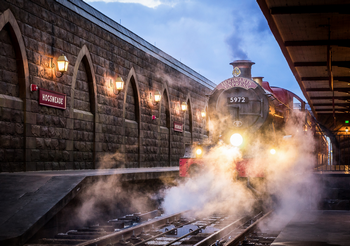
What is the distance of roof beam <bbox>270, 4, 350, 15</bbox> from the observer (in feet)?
26.0

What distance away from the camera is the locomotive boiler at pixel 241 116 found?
34.2 feet

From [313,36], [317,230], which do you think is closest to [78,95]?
[313,36]

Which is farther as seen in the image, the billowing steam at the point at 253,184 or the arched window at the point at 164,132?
the arched window at the point at 164,132

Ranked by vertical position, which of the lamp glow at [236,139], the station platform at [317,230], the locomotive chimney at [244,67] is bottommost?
the station platform at [317,230]

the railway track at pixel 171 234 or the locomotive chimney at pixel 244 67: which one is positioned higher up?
the locomotive chimney at pixel 244 67

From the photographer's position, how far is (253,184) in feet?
34.6

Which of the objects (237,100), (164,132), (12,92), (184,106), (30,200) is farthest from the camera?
(184,106)

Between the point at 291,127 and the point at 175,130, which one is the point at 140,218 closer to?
the point at 291,127

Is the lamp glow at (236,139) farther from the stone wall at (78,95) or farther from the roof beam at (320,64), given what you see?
the stone wall at (78,95)

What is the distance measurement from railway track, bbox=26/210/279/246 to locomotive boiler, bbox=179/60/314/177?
168 cm

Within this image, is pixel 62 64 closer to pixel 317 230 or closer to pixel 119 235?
pixel 119 235

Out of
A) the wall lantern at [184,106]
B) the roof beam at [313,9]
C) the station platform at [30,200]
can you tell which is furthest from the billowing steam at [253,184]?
the wall lantern at [184,106]

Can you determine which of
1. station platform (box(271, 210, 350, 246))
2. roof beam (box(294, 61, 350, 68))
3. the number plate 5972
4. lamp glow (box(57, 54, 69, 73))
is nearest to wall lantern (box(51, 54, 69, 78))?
lamp glow (box(57, 54, 69, 73))

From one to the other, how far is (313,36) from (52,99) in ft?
22.2
